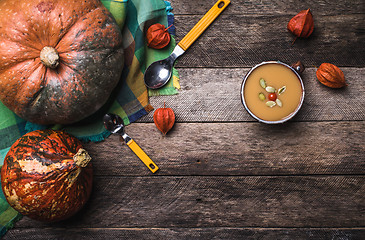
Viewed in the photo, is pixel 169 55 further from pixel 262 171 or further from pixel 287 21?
pixel 262 171

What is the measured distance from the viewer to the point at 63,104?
1.08m

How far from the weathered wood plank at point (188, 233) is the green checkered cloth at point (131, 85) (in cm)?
14

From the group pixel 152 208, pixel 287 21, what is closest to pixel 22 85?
pixel 152 208

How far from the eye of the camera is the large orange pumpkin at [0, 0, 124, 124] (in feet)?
3.36

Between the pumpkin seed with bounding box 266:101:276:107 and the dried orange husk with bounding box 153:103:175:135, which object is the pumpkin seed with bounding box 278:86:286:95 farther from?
the dried orange husk with bounding box 153:103:175:135

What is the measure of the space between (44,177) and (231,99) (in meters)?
0.80

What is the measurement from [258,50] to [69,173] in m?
0.93

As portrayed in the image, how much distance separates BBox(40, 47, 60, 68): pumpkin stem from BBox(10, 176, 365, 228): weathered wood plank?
54 cm

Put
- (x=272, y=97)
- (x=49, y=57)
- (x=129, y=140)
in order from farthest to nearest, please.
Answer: (x=129, y=140) < (x=272, y=97) < (x=49, y=57)

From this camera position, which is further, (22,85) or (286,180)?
(286,180)

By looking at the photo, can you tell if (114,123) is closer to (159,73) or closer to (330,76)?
→ (159,73)

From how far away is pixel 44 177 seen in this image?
40.9 inches

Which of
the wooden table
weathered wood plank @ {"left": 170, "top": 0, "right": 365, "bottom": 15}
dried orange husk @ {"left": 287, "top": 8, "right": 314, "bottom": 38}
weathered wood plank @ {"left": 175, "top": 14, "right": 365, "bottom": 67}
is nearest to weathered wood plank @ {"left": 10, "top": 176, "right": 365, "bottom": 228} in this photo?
the wooden table

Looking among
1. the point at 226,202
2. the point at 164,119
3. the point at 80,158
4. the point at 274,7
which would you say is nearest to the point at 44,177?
the point at 80,158
